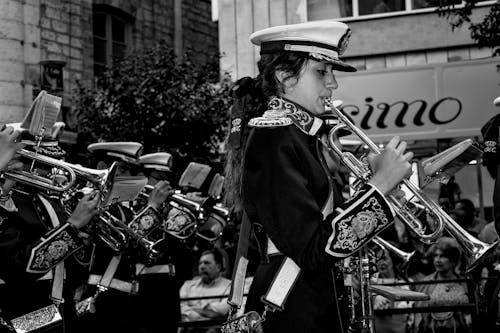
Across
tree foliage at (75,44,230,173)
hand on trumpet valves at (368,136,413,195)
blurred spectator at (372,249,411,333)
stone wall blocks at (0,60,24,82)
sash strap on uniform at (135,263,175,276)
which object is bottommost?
blurred spectator at (372,249,411,333)

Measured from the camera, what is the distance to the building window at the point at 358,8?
13.7m

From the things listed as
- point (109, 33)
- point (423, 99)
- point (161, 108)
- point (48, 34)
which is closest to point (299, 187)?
point (161, 108)

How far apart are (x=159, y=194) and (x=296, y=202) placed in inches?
198

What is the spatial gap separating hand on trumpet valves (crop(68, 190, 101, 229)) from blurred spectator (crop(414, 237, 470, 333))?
317 cm

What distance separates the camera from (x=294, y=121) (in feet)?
10.8

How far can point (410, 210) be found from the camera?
145 inches

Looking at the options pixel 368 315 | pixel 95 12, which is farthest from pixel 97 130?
pixel 368 315

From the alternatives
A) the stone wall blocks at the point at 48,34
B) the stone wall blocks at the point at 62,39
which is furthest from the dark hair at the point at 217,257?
the stone wall blocks at the point at 62,39

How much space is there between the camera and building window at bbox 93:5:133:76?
55.4 ft

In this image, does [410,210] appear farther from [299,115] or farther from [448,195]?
[448,195]

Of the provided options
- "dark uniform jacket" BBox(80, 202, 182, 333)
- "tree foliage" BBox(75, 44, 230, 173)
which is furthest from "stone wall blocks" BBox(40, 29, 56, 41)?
"dark uniform jacket" BBox(80, 202, 182, 333)

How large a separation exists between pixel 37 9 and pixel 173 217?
7647 millimetres

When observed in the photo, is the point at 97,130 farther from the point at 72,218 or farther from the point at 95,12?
the point at 72,218

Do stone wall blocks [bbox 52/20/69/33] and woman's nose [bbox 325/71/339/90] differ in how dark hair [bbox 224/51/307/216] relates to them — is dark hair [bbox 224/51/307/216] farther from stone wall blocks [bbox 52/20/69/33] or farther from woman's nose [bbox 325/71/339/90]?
stone wall blocks [bbox 52/20/69/33]
